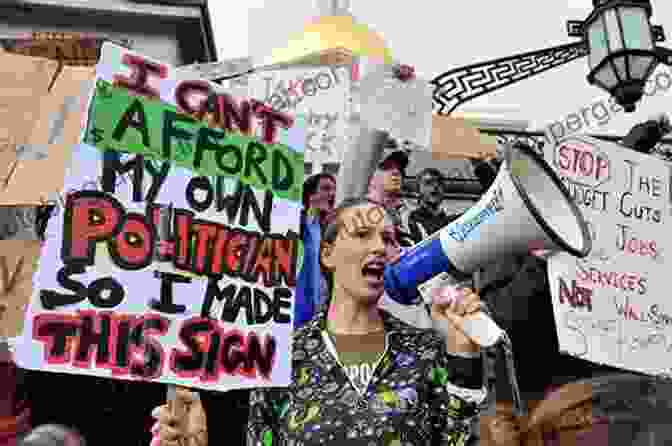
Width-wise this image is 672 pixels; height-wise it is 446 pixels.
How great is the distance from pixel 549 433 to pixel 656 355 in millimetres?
1929

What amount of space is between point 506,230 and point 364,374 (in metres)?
0.58

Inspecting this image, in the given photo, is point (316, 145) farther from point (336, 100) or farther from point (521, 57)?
point (521, 57)

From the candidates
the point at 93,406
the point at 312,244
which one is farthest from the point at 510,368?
the point at 93,406

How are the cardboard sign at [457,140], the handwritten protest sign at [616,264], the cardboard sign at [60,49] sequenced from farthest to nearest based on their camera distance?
the cardboard sign at [60,49] → the cardboard sign at [457,140] → the handwritten protest sign at [616,264]

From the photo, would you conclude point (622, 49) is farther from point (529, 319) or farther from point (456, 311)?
point (456, 311)

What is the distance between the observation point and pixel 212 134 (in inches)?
105

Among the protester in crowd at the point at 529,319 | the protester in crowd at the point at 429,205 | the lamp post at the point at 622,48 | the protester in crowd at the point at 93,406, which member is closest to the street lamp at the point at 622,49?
the lamp post at the point at 622,48

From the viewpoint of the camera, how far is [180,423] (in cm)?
222

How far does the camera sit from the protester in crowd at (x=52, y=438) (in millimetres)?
2367

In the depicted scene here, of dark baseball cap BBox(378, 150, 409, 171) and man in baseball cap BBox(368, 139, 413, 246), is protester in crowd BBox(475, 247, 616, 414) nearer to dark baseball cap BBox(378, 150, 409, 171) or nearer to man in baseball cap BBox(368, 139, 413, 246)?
man in baseball cap BBox(368, 139, 413, 246)

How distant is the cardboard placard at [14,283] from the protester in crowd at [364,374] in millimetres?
724

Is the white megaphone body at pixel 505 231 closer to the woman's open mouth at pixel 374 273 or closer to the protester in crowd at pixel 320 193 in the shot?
the woman's open mouth at pixel 374 273

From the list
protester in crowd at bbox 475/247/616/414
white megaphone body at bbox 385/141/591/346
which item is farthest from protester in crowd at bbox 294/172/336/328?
protester in crowd at bbox 475/247/616/414

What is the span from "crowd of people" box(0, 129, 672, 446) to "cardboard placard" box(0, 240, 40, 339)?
372 millimetres
